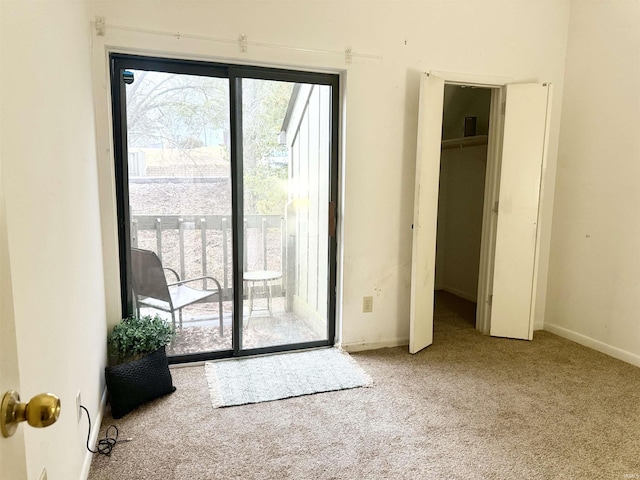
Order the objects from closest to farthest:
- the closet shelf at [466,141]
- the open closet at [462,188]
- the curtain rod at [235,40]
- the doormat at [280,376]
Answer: the curtain rod at [235,40]
the doormat at [280,376]
the closet shelf at [466,141]
the open closet at [462,188]

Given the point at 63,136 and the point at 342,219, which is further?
the point at 342,219

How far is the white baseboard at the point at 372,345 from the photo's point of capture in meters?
3.05

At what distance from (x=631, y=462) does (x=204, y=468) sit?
1.89 metres

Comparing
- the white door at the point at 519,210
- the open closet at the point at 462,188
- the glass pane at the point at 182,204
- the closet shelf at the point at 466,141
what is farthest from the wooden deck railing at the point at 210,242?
the open closet at the point at 462,188

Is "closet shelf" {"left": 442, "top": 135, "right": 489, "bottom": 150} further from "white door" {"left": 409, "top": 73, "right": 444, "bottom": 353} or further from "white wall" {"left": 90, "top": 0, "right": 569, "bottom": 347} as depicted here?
"white door" {"left": 409, "top": 73, "right": 444, "bottom": 353}

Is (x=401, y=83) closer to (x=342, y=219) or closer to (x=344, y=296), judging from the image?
(x=342, y=219)

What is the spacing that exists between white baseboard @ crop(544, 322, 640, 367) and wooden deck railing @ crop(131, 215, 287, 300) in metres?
2.41

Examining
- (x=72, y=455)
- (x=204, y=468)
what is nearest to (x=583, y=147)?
(x=204, y=468)

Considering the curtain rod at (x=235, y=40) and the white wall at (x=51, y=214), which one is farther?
the curtain rod at (x=235, y=40)

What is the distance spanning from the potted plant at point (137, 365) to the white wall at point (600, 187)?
3120 millimetres

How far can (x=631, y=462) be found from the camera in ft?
5.97

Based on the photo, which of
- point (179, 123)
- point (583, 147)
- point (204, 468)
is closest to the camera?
point (204, 468)

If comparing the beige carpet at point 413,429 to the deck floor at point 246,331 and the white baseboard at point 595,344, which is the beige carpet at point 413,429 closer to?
the white baseboard at point 595,344

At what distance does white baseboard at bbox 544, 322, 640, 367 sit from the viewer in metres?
2.90
